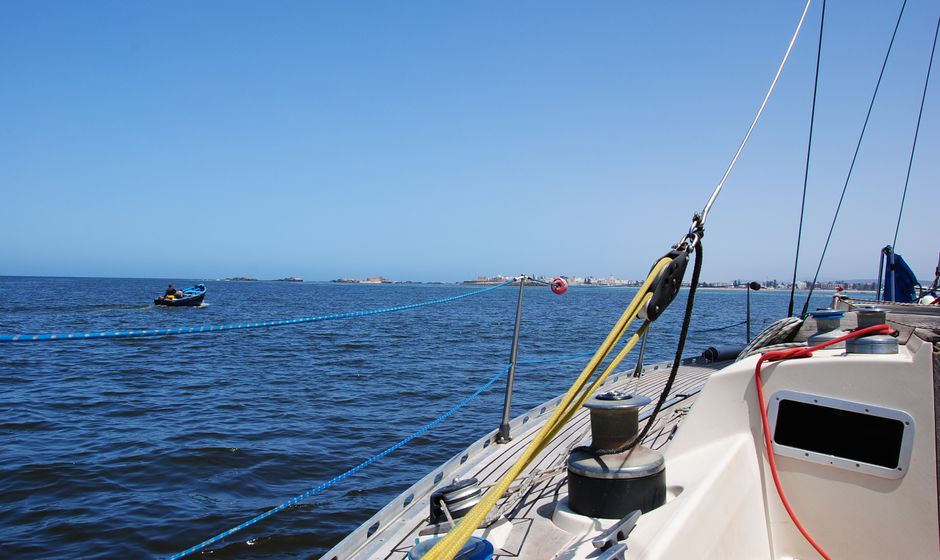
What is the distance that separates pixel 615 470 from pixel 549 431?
0.63 meters

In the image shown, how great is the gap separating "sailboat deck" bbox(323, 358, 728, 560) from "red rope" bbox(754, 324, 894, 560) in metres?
1.00

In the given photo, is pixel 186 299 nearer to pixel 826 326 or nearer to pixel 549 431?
pixel 826 326

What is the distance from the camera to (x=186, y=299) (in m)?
45.1

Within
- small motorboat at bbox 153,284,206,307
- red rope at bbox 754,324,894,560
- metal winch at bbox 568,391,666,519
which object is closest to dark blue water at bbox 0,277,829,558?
metal winch at bbox 568,391,666,519

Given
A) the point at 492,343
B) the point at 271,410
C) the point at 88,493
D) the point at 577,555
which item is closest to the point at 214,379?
the point at 271,410

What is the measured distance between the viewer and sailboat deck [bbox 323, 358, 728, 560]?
275 cm

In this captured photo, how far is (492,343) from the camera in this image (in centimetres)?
2392

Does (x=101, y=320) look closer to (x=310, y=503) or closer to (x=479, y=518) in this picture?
(x=310, y=503)

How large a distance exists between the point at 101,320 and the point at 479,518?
117 feet

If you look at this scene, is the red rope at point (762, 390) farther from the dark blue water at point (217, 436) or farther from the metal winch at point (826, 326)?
the dark blue water at point (217, 436)

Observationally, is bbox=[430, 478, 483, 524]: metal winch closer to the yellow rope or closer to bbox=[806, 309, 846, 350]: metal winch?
the yellow rope

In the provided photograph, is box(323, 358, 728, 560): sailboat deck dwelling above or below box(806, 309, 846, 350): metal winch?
below

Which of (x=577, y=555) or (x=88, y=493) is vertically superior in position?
(x=577, y=555)

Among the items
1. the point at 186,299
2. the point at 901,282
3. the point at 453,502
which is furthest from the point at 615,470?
the point at 186,299
